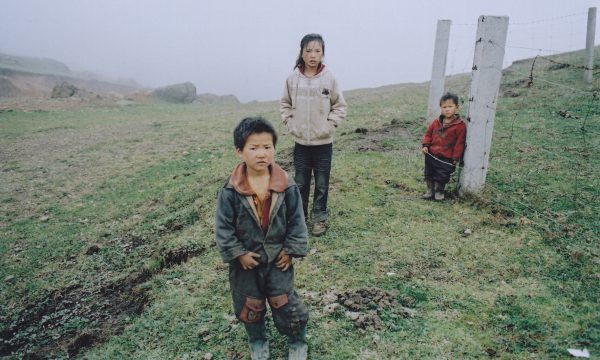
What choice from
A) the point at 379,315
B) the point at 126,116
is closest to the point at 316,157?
the point at 379,315

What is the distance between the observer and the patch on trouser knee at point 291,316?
2846 mm

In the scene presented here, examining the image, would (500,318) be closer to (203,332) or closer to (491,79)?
(203,332)

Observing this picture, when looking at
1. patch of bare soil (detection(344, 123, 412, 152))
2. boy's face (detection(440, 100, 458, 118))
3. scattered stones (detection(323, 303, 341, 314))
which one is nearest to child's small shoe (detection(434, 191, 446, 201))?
boy's face (detection(440, 100, 458, 118))

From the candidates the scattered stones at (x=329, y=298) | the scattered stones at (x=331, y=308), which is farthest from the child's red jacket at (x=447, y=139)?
the scattered stones at (x=331, y=308)

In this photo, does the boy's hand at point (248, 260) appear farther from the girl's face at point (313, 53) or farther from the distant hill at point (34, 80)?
the distant hill at point (34, 80)

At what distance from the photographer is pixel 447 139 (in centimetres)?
525

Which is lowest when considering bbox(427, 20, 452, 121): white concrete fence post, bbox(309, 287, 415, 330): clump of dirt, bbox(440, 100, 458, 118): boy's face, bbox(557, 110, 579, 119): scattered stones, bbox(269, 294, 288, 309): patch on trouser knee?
bbox(309, 287, 415, 330): clump of dirt

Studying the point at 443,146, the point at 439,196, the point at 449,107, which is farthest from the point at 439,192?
the point at 449,107

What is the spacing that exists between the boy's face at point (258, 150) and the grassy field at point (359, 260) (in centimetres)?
147

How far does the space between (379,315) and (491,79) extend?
3186 mm

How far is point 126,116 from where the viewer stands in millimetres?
17828

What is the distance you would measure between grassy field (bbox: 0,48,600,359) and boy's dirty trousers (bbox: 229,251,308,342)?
1.32 ft

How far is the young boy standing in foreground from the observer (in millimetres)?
2693

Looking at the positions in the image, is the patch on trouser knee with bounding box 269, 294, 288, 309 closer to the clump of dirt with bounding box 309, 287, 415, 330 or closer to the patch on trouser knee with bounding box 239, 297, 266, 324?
the patch on trouser knee with bounding box 239, 297, 266, 324
